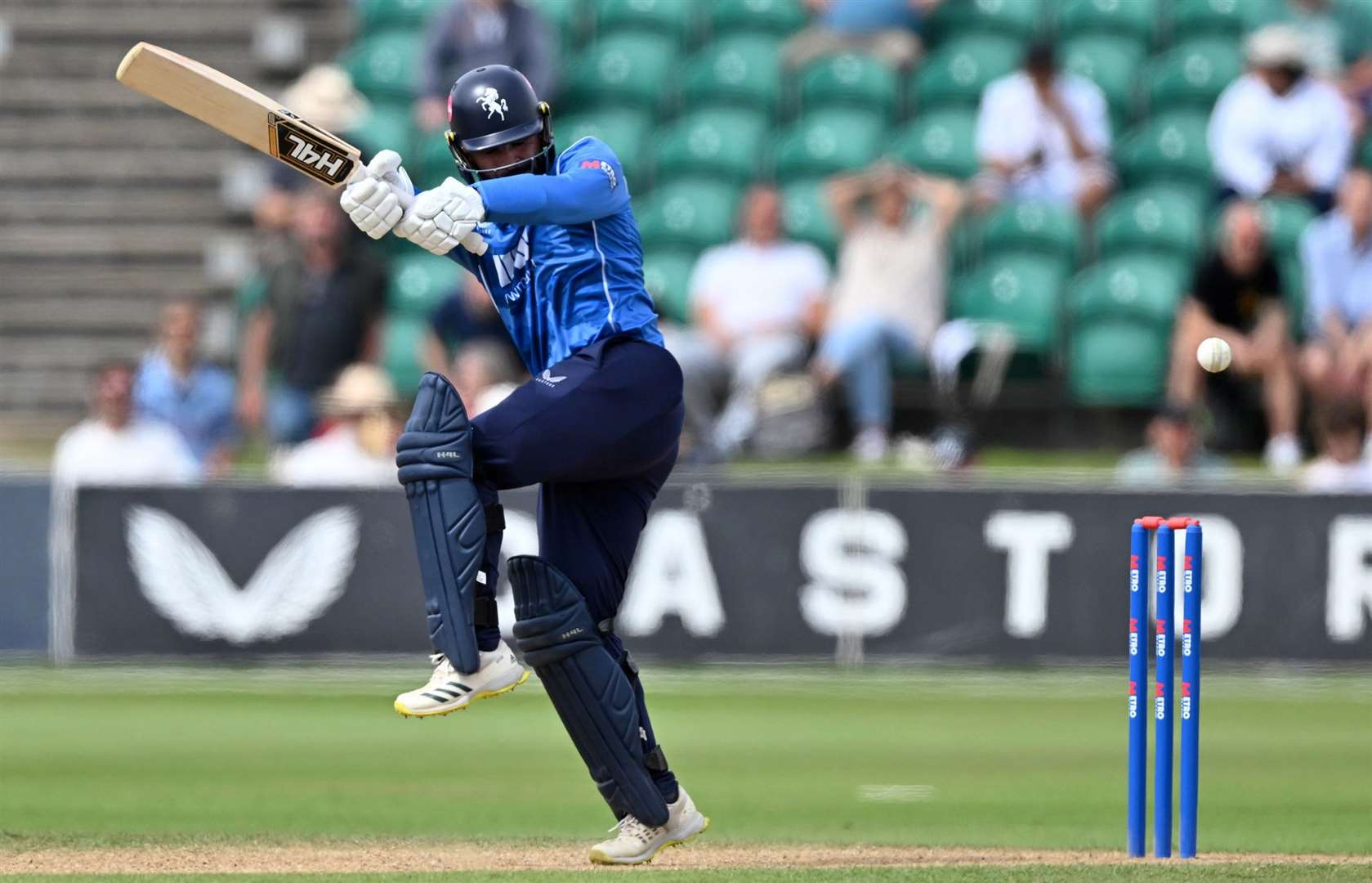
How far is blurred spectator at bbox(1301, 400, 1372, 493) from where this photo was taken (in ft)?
36.1

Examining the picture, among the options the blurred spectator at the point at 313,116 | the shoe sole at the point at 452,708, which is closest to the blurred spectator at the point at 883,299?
the blurred spectator at the point at 313,116

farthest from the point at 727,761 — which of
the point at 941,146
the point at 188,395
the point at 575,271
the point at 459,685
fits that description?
the point at 941,146

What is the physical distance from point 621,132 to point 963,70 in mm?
Answer: 2160

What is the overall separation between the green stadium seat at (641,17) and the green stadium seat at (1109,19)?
250 cm

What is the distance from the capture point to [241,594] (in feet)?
36.7

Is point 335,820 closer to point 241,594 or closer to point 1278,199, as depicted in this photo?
point 241,594

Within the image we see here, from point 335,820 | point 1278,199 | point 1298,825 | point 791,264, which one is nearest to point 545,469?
point 335,820

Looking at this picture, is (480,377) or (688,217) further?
Result: (688,217)

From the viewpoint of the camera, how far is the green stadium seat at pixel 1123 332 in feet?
39.8

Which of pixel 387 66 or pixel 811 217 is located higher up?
pixel 387 66

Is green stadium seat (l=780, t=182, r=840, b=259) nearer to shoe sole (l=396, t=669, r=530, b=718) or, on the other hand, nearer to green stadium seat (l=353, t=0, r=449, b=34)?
green stadium seat (l=353, t=0, r=449, b=34)

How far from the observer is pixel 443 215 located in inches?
202

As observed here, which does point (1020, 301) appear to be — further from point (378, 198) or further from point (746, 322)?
point (378, 198)

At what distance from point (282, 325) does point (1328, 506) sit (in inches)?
227
